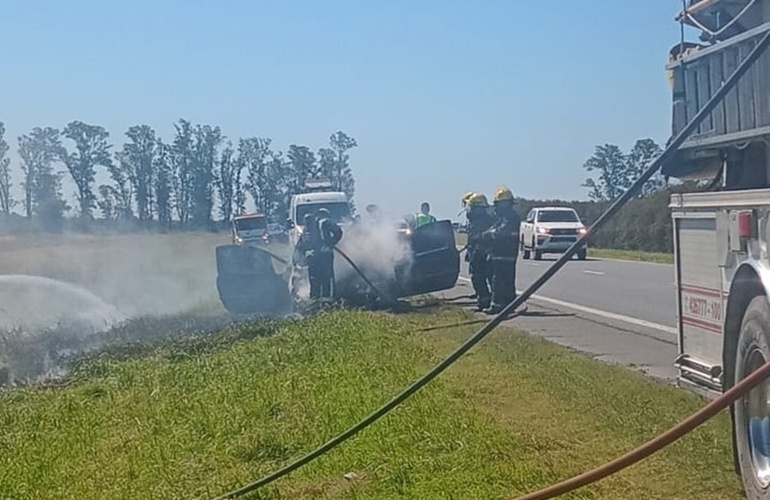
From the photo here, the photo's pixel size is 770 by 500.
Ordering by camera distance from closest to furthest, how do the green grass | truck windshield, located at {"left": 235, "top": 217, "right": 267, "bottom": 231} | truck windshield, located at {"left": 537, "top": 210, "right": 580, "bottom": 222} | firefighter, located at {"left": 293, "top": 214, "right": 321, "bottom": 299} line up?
the green grass, firefighter, located at {"left": 293, "top": 214, "right": 321, "bottom": 299}, truck windshield, located at {"left": 537, "top": 210, "right": 580, "bottom": 222}, truck windshield, located at {"left": 235, "top": 217, "right": 267, "bottom": 231}

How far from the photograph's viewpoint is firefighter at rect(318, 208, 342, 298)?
20.0 m

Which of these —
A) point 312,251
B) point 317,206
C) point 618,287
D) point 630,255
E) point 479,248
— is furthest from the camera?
point 630,255

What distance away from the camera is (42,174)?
5791cm

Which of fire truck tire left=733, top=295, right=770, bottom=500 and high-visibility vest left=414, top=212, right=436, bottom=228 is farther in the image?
high-visibility vest left=414, top=212, right=436, bottom=228

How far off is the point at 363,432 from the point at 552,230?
31.2 m

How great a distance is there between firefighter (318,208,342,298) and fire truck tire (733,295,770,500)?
14.4m

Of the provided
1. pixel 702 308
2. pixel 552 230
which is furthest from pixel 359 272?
pixel 552 230

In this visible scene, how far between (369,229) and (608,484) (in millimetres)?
14120

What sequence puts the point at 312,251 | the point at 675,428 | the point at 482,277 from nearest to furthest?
1. the point at 675,428
2. the point at 482,277
3. the point at 312,251

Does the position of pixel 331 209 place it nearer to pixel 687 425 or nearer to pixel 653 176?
pixel 653 176

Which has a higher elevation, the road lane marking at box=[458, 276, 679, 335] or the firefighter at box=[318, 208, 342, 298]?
the firefighter at box=[318, 208, 342, 298]

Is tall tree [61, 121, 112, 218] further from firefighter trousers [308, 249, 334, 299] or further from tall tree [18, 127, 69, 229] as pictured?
firefighter trousers [308, 249, 334, 299]

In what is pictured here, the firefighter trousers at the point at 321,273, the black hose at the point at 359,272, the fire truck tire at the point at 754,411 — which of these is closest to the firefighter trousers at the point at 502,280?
the black hose at the point at 359,272

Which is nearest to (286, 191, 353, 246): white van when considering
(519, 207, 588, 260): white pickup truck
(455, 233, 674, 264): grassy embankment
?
(455, 233, 674, 264): grassy embankment
